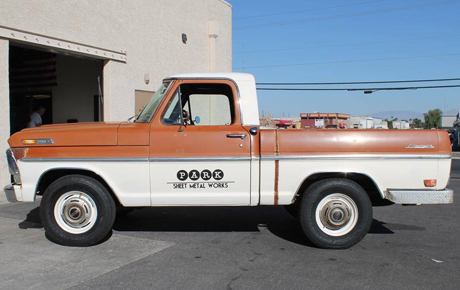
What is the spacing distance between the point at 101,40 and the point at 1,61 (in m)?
2.99

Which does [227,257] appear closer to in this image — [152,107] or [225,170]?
[225,170]

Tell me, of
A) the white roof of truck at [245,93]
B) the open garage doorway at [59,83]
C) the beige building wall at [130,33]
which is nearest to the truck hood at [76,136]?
the white roof of truck at [245,93]

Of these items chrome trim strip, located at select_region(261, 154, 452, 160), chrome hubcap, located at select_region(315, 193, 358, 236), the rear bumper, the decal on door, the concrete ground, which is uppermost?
chrome trim strip, located at select_region(261, 154, 452, 160)

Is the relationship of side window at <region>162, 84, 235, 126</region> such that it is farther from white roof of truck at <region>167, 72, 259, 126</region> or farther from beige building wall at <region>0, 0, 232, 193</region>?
beige building wall at <region>0, 0, 232, 193</region>

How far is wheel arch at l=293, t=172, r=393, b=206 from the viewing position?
5.29 m

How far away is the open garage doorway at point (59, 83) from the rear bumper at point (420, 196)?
10.1 m

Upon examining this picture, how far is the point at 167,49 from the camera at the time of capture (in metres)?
13.9

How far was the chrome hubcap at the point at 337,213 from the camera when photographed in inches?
206

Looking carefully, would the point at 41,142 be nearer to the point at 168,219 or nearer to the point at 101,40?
the point at 168,219

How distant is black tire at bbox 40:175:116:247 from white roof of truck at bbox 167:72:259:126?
5.92 ft

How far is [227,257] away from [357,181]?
2.04 meters

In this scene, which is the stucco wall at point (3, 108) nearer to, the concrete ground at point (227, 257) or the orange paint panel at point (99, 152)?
the concrete ground at point (227, 257)

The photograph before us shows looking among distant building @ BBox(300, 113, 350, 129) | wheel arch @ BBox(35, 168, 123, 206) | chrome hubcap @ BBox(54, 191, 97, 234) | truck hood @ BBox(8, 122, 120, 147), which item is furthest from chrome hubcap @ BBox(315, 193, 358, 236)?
distant building @ BBox(300, 113, 350, 129)

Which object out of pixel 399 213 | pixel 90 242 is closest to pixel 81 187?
pixel 90 242
